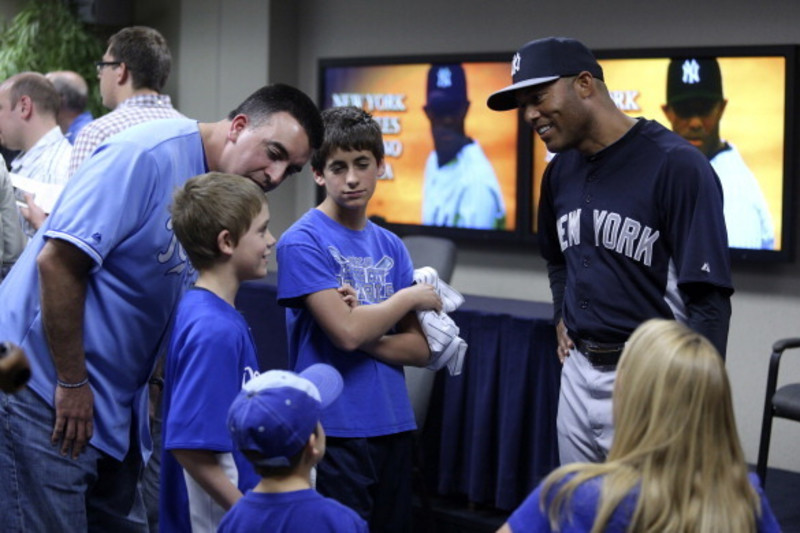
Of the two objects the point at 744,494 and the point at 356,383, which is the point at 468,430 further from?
the point at 744,494

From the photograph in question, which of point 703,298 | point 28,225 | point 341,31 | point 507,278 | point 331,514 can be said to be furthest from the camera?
point 341,31

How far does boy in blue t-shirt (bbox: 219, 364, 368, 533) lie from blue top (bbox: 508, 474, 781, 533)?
316 mm

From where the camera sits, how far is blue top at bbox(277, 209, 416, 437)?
258 centimetres

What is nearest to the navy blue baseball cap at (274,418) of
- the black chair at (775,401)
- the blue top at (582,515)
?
the blue top at (582,515)

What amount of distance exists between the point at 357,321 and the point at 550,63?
77 cm

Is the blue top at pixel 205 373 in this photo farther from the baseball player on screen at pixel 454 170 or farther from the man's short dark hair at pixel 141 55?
the baseball player on screen at pixel 454 170

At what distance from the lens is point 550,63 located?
2654 millimetres

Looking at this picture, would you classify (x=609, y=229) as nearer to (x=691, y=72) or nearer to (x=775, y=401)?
(x=775, y=401)

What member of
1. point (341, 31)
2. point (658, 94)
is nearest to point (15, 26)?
point (341, 31)

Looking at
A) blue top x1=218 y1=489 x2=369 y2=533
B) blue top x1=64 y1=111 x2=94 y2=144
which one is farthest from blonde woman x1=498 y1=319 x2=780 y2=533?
blue top x1=64 y1=111 x2=94 y2=144

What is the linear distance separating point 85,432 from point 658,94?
3624 mm

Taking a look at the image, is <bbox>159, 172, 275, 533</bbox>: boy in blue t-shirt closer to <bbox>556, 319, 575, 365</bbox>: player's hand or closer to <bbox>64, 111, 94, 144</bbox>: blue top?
<bbox>556, 319, 575, 365</bbox>: player's hand

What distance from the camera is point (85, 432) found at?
7.43 ft

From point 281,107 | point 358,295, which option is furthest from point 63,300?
point 358,295
